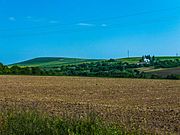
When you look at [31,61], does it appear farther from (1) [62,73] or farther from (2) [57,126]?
(2) [57,126]

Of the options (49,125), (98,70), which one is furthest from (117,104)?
(98,70)

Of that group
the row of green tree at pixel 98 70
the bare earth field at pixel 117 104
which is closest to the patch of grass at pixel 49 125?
the bare earth field at pixel 117 104

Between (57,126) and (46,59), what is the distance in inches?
3962

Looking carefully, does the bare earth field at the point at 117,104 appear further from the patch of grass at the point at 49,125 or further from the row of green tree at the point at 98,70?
the row of green tree at the point at 98,70

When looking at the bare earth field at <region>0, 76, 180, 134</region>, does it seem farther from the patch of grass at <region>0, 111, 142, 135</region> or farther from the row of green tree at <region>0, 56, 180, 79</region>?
the row of green tree at <region>0, 56, 180, 79</region>

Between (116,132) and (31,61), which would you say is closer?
(116,132)

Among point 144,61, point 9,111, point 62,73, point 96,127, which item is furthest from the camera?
point 144,61

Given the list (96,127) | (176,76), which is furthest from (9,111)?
(176,76)

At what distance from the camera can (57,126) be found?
7277mm

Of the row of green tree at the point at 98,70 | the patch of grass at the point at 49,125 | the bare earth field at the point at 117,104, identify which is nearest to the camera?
the patch of grass at the point at 49,125

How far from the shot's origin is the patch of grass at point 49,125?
6747mm

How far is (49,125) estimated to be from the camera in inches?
289

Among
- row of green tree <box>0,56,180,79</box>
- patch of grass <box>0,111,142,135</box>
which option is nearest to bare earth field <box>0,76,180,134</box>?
patch of grass <box>0,111,142,135</box>

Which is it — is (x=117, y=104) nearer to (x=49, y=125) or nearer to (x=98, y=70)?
(x=49, y=125)
